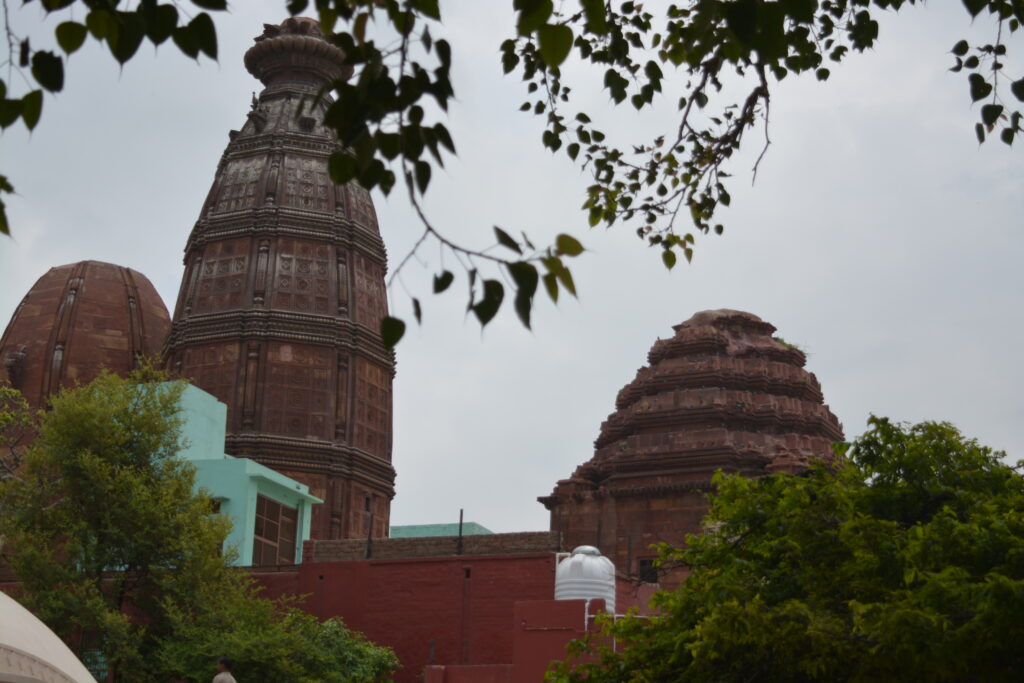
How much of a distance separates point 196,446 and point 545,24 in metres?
24.4

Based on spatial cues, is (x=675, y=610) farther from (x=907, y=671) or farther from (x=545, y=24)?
(x=545, y=24)

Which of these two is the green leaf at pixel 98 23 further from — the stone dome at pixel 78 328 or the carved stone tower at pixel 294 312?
the stone dome at pixel 78 328

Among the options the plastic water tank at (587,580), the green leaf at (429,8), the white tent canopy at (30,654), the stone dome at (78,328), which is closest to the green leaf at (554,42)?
the green leaf at (429,8)

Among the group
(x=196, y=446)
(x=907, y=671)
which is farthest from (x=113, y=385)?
(x=907, y=671)

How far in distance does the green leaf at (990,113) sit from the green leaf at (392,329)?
396cm

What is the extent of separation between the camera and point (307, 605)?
2519 centimetres

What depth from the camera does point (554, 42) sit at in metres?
4.56

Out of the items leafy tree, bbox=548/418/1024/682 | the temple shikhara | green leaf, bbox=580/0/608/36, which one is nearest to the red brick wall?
the temple shikhara

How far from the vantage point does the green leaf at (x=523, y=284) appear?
4406 mm

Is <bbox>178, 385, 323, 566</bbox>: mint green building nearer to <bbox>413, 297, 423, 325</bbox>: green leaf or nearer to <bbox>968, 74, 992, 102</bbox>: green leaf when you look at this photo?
<bbox>968, 74, 992, 102</bbox>: green leaf

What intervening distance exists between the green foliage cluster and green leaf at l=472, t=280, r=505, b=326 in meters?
17.0

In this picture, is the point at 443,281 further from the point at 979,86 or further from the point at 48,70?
the point at 979,86

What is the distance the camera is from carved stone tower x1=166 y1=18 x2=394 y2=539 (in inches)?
1389

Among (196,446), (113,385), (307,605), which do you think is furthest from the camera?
(196,446)
